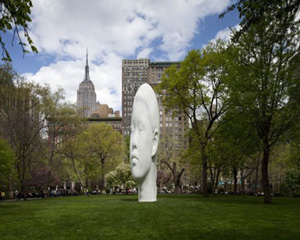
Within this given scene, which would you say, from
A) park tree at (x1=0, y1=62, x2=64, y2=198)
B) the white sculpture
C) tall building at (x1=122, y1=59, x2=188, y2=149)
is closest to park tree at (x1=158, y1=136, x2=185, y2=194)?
park tree at (x1=0, y1=62, x2=64, y2=198)

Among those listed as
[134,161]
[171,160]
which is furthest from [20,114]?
[171,160]

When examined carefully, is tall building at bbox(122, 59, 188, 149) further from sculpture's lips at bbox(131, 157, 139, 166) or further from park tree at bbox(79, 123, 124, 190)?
sculpture's lips at bbox(131, 157, 139, 166)

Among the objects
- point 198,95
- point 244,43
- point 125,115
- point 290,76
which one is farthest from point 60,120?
point 125,115

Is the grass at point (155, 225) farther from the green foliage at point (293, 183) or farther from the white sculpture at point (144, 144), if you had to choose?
the green foliage at point (293, 183)

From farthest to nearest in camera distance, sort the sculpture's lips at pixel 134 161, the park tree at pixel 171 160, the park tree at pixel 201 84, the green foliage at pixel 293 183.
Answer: the park tree at pixel 171 160, the green foliage at pixel 293 183, the park tree at pixel 201 84, the sculpture's lips at pixel 134 161

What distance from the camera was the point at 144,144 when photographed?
855 inches

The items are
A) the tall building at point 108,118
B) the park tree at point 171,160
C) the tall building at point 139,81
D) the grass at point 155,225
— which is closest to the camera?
the grass at point 155,225

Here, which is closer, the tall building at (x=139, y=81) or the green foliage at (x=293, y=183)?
the green foliage at (x=293, y=183)

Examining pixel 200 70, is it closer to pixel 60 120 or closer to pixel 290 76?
pixel 290 76

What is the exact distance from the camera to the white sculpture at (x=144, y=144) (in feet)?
70.9

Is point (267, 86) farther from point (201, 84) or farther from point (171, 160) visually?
point (171, 160)

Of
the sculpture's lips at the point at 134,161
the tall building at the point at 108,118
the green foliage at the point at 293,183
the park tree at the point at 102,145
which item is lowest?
the green foliage at the point at 293,183

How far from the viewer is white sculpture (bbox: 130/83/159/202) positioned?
21609 millimetres

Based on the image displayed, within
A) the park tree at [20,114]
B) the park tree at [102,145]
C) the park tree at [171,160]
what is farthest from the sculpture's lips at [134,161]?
the park tree at [102,145]
